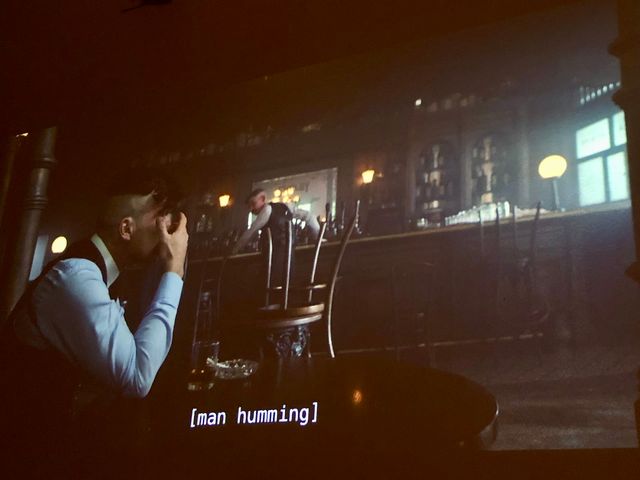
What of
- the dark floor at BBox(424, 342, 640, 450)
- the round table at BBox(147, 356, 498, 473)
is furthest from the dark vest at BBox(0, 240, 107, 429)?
the dark floor at BBox(424, 342, 640, 450)

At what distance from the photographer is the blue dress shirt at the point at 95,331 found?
1681mm

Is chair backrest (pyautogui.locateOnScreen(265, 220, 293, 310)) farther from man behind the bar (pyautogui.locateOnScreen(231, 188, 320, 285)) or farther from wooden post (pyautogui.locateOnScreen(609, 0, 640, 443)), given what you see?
wooden post (pyautogui.locateOnScreen(609, 0, 640, 443))

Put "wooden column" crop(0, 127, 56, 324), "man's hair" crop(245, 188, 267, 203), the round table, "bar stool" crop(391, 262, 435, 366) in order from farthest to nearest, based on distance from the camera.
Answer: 1. "wooden column" crop(0, 127, 56, 324)
2. "man's hair" crop(245, 188, 267, 203)
3. "bar stool" crop(391, 262, 435, 366)
4. the round table

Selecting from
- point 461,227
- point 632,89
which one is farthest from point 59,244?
point 632,89

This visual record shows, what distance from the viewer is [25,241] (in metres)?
2.11

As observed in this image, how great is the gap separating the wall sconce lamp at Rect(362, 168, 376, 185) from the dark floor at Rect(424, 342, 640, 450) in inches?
26.9

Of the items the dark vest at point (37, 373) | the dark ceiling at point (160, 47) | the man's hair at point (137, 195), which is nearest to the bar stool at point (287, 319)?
the man's hair at point (137, 195)

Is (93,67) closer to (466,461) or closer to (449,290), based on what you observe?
(449,290)

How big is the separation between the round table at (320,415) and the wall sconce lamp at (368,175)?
0.57 m

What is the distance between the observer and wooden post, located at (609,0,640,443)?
1.49m

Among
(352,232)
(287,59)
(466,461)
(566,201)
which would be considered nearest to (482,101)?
(566,201)

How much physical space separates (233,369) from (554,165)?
1108mm

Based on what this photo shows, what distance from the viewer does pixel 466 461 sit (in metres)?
1.49

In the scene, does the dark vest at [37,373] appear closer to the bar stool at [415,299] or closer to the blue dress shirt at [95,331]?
the blue dress shirt at [95,331]
